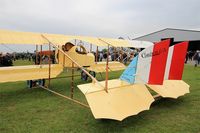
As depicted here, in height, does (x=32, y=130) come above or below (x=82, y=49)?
below

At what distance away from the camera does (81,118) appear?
19.6ft

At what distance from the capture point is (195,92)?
9320 millimetres

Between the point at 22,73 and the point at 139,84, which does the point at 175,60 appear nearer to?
the point at 139,84

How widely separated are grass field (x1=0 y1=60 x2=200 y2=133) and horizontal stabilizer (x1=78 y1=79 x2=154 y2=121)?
56cm

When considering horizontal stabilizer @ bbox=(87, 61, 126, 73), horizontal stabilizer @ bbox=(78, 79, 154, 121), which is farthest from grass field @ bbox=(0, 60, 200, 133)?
horizontal stabilizer @ bbox=(87, 61, 126, 73)

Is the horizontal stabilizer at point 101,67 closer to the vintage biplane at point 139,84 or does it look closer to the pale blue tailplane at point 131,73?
the vintage biplane at point 139,84

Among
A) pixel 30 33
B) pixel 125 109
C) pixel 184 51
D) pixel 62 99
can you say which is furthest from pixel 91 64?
pixel 125 109

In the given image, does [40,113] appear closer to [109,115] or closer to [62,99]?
[62,99]

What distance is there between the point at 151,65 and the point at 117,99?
1.16m

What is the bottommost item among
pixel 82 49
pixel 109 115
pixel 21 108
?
pixel 21 108

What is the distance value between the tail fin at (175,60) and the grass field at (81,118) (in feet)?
3.83

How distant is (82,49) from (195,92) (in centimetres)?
761

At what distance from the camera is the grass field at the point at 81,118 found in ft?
17.1

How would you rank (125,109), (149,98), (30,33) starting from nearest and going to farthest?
(125,109) < (149,98) < (30,33)
